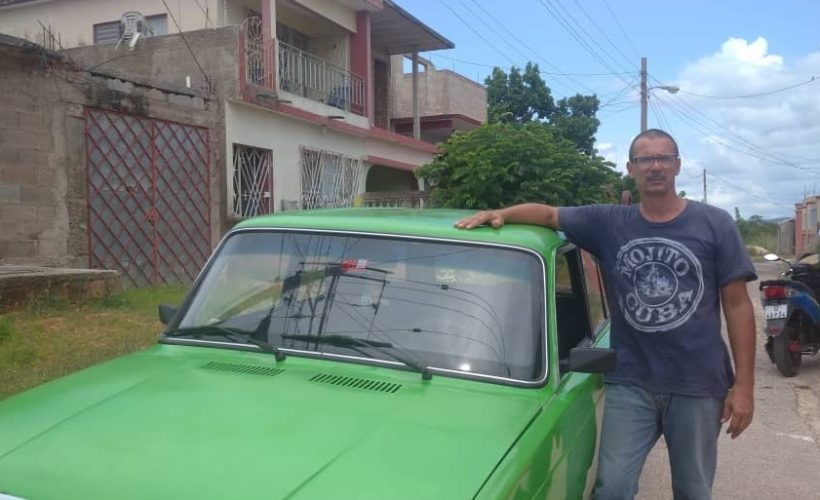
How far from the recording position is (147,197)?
11.1m

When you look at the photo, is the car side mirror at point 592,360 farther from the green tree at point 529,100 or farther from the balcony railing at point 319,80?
the green tree at point 529,100

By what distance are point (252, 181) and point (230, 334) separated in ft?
35.7

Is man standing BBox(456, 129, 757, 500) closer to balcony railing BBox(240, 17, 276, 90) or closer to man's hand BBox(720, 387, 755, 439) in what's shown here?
man's hand BBox(720, 387, 755, 439)

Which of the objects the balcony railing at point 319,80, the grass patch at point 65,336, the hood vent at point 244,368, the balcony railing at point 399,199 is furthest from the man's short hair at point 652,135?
the balcony railing at point 319,80

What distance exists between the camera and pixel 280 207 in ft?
45.7

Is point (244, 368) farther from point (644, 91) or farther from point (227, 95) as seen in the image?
point (644, 91)

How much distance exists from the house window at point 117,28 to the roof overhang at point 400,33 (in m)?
5.04

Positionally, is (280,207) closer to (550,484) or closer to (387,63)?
(387,63)

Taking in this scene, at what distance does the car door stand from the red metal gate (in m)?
8.01

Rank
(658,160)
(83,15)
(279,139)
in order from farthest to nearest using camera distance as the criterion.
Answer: (83,15), (279,139), (658,160)

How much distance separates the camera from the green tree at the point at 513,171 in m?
8.99

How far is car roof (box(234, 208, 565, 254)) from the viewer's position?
3162 millimetres

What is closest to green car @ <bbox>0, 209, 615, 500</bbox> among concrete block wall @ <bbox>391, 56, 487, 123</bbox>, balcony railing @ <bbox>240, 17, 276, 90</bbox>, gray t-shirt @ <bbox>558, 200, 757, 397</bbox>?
gray t-shirt @ <bbox>558, 200, 757, 397</bbox>

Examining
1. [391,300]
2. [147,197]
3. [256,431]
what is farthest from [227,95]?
[256,431]
